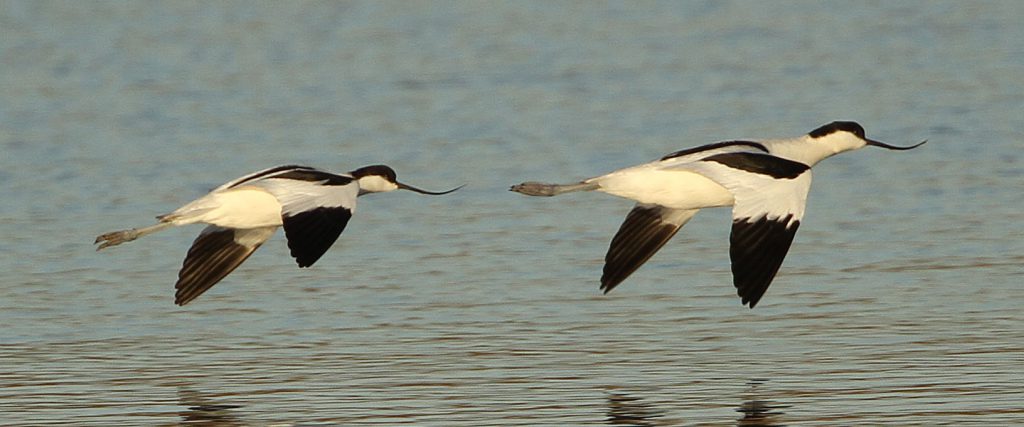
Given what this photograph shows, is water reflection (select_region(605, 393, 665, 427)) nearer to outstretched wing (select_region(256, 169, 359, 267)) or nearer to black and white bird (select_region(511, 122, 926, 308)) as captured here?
black and white bird (select_region(511, 122, 926, 308))

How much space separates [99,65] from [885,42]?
375 inches

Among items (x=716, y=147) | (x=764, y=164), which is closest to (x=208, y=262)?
(x=716, y=147)

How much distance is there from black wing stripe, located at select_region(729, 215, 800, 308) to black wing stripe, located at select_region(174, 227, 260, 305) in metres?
3.08

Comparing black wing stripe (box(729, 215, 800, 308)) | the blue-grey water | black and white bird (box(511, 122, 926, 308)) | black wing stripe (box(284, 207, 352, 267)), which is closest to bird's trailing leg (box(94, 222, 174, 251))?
the blue-grey water

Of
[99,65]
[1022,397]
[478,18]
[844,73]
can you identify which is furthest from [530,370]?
[478,18]

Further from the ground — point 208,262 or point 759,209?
point 759,209

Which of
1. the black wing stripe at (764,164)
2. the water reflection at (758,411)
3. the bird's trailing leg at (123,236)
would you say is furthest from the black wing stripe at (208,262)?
the water reflection at (758,411)

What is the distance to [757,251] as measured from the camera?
11.4 meters

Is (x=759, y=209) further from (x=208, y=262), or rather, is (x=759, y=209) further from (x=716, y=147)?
(x=208, y=262)

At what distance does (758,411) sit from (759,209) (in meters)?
1.22

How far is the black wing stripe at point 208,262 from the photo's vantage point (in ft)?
42.5

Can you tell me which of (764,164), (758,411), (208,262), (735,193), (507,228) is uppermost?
(764,164)

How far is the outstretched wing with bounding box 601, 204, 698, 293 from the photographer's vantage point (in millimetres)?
12828

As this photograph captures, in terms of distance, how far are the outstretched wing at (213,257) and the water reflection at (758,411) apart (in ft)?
10.8
